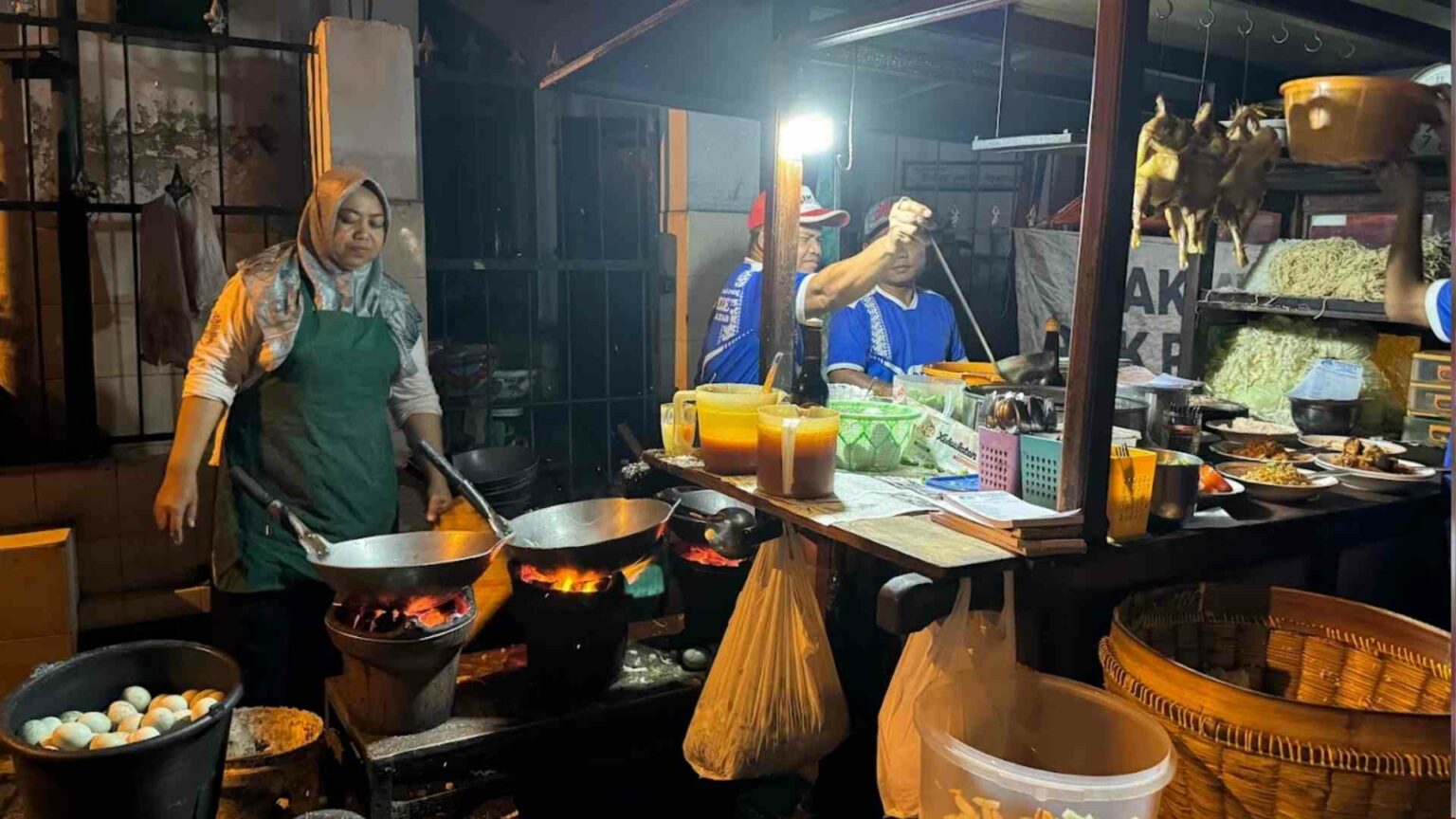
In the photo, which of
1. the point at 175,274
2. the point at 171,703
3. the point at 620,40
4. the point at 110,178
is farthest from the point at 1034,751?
the point at 110,178

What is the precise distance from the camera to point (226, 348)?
3.75 m

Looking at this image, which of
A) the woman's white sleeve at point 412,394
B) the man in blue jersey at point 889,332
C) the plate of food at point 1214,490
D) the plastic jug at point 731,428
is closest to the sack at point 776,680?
the plastic jug at point 731,428

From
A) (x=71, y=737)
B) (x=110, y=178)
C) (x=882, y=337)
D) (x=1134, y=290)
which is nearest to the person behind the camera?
(x=71, y=737)

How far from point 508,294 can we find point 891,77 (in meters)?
2.61

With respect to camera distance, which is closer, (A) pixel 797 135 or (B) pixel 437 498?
(A) pixel 797 135

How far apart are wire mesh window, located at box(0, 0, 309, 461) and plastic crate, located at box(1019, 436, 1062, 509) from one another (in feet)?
13.6

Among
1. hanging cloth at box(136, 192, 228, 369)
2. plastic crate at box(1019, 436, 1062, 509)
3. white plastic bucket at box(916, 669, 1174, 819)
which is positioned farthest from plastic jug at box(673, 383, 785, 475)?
hanging cloth at box(136, 192, 228, 369)

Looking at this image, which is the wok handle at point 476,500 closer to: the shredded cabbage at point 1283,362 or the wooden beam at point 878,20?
the wooden beam at point 878,20

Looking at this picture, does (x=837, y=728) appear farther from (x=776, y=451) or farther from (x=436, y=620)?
(x=436, y=620)

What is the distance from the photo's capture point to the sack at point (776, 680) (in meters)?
2.80

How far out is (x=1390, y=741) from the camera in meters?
1.80

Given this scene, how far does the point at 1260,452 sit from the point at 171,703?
3.48m

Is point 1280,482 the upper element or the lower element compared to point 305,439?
upper

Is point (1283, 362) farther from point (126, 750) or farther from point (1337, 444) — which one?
point (126, 750)
